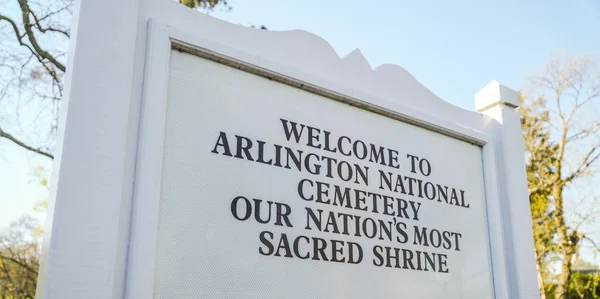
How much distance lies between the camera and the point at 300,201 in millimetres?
2518

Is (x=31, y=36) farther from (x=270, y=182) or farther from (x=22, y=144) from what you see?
(x=270, y=182)

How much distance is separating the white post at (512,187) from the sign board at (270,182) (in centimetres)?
1

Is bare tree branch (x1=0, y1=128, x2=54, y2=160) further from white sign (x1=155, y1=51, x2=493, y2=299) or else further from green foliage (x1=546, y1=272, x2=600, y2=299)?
green foliage (x1=546, y1=272, x2=600, y2=299)

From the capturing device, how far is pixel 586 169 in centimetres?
1435

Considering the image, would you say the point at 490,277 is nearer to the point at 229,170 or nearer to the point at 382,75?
the point at 382,75

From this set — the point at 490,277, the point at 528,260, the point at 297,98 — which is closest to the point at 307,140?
the point at 297,98

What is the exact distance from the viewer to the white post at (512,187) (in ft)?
10.8

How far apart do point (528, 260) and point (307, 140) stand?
1622mm

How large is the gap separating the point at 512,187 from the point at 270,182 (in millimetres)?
1703

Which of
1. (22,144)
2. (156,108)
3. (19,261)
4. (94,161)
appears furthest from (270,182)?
(19,261)

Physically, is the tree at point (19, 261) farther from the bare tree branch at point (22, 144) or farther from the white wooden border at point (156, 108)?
the white wooden border at point (156, 108)

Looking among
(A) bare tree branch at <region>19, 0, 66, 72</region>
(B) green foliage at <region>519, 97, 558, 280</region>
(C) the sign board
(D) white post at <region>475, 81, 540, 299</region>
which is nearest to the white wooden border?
(C) the sign board

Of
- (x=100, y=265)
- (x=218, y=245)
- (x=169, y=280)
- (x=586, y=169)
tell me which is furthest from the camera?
(x=586, y=169)

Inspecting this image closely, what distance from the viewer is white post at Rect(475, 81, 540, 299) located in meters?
3.29
